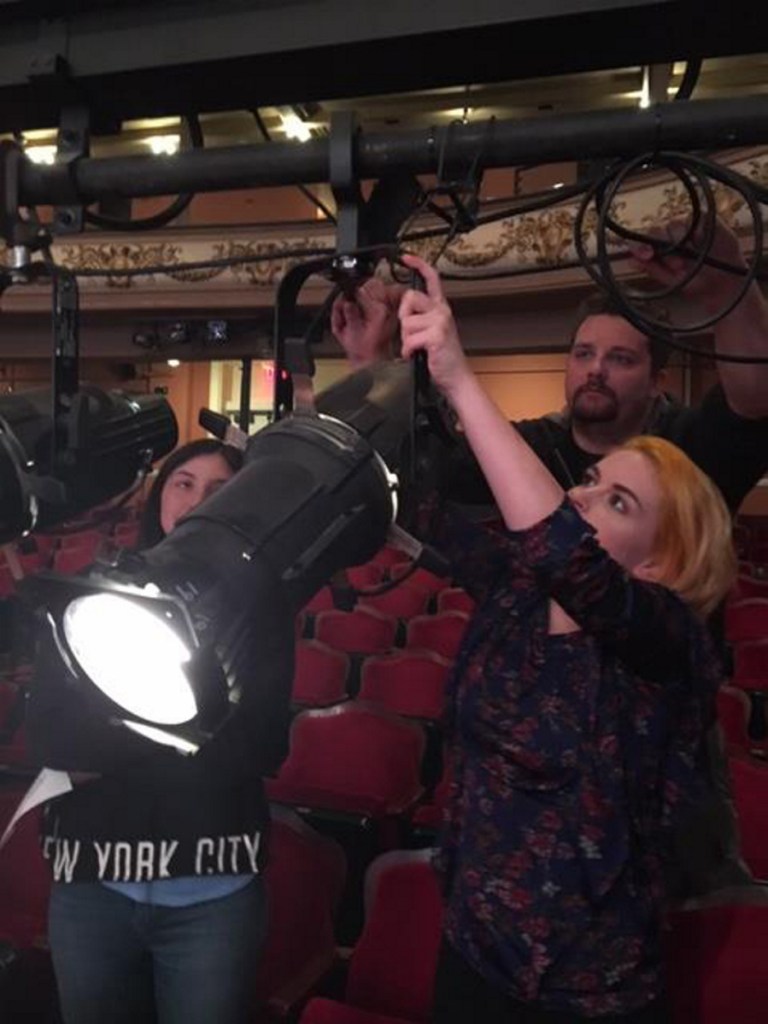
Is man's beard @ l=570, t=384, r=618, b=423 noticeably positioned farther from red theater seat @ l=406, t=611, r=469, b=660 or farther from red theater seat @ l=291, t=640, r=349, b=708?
red theater seat @ l=406, t=611, r=469, b=660

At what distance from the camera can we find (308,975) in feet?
5.01

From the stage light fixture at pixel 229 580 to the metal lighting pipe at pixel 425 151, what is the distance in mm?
127

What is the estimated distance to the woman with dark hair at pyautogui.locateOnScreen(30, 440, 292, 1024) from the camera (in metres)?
1.08

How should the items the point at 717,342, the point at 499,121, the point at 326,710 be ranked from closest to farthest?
the point at 499,121, the point at 717,342, the point at 326,710

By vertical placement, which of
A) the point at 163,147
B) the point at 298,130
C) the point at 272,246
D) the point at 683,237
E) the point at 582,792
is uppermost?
the point at 272,246

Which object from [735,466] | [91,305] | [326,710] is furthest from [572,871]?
[91,305]

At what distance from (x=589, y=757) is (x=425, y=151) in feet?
1.95

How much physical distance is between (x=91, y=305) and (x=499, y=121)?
726 cm

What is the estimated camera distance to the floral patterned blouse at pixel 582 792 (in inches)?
35.0

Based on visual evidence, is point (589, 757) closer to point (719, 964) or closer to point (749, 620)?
point (719, 964)

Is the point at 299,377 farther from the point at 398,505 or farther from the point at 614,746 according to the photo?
the point at 614,746

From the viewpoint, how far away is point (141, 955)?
1.12 m

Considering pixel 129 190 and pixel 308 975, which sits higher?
pixel 129 190

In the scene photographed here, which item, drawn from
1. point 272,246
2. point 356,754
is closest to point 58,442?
point 356,754
